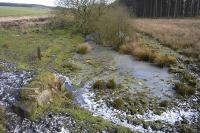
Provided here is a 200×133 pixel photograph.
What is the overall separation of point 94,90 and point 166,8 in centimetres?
5851

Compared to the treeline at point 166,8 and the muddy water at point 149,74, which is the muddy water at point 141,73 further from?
the treeline at point 166,8

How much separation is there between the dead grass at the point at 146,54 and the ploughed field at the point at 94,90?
33 cm

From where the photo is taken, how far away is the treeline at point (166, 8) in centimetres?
8062

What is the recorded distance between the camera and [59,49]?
43.0 metres

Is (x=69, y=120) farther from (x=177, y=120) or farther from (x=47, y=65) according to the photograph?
(x=47, y=65)

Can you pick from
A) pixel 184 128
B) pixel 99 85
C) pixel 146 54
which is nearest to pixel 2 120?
pixel 99 85

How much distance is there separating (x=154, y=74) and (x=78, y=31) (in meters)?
25.5

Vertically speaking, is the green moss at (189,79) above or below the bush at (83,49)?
below

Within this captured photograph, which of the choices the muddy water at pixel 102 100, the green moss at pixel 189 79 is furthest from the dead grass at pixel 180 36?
the muddy water at pixel 102 100

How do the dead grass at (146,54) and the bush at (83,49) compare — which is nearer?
the dead grass at (146,54)

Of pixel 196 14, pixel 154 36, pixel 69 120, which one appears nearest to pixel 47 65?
pixel 69 120

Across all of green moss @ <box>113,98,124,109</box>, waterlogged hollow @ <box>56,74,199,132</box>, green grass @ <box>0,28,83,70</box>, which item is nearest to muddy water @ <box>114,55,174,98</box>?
waterlogged hollow @ <box>56,74,199,132</box>

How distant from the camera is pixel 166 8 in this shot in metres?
83.8

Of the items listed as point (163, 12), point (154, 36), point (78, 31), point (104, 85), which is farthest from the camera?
point (163, 12)
